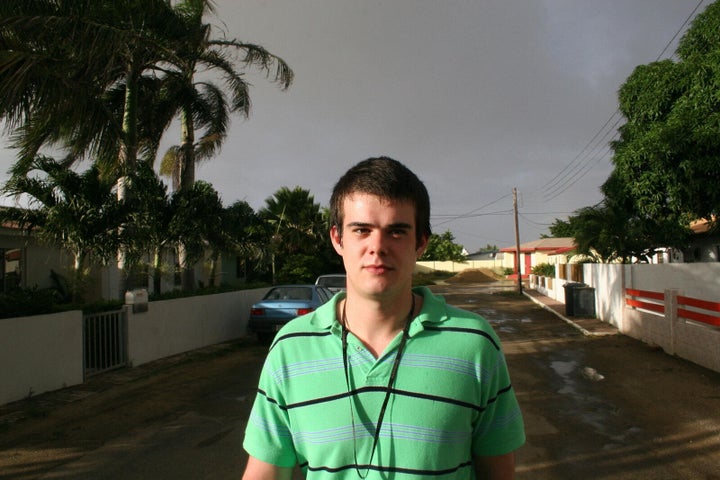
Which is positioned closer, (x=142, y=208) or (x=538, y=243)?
(x=142, y=208)

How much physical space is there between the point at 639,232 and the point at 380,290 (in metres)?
16.3

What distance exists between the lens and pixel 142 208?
11.2 metres

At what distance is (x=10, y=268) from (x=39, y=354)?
8.65m

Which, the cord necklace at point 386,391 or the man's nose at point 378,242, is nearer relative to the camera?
the cord necklace at point 386,391

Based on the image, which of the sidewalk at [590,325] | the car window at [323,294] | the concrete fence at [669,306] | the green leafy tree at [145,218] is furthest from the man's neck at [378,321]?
the sidewalk at [590,325]

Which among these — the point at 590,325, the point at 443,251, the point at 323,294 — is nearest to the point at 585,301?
the point at 590,325

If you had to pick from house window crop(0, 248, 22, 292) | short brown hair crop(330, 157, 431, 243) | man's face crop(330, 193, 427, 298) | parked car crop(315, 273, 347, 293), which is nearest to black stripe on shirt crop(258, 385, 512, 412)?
man's face crop(330, 193, 427, 298)

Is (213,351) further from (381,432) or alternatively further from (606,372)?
(381,432)

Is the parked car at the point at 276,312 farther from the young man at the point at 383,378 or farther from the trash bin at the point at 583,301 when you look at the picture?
the young man at the point at 383,378

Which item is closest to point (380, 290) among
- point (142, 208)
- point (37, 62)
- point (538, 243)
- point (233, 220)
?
point (37, 62)

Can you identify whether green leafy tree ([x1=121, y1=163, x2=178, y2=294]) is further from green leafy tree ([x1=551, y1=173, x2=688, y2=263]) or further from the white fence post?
green leafy tree ([x1=551, y1=173, x2=688, y2=263])

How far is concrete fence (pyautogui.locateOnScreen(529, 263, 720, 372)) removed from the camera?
903 cm

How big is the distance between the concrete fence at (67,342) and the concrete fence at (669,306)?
979cm

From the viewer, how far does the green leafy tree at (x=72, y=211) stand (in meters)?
9.88
